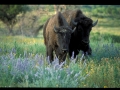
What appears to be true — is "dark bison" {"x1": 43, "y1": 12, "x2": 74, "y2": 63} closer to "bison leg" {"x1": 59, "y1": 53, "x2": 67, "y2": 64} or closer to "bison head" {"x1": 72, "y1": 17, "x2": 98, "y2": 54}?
"bison leg" {"x1": 59, "y1": 53, "x2": 67, "y2": 64}

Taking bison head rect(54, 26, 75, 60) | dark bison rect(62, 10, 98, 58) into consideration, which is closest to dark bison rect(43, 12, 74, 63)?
bison head rect(54, 26, 75, 60)

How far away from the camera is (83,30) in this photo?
33.9ft

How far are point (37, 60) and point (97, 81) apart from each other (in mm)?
1773

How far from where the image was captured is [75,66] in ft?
24.8

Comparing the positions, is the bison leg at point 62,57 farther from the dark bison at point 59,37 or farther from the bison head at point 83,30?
the bison head at point 83,30

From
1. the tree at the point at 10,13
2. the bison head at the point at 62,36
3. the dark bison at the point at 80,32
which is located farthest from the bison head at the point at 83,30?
the tree at the point at 10,13

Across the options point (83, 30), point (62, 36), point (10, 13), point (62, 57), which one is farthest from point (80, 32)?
point (10, 13)

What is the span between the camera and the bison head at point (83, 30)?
10.2m

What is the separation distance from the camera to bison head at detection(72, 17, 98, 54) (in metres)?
10.2

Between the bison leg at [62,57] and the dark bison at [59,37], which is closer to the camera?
the dark bison at [59,37]

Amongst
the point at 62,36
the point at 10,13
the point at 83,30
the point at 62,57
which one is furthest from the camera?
the point at 10,13

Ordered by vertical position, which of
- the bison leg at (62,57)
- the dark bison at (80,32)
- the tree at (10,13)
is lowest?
the tree at (10,13)

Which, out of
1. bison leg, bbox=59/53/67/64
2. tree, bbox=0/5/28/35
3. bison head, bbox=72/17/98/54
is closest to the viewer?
bison leg, bbox=59/53/67/64

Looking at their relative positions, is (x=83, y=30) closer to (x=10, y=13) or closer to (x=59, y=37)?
(x=59, y=37)
